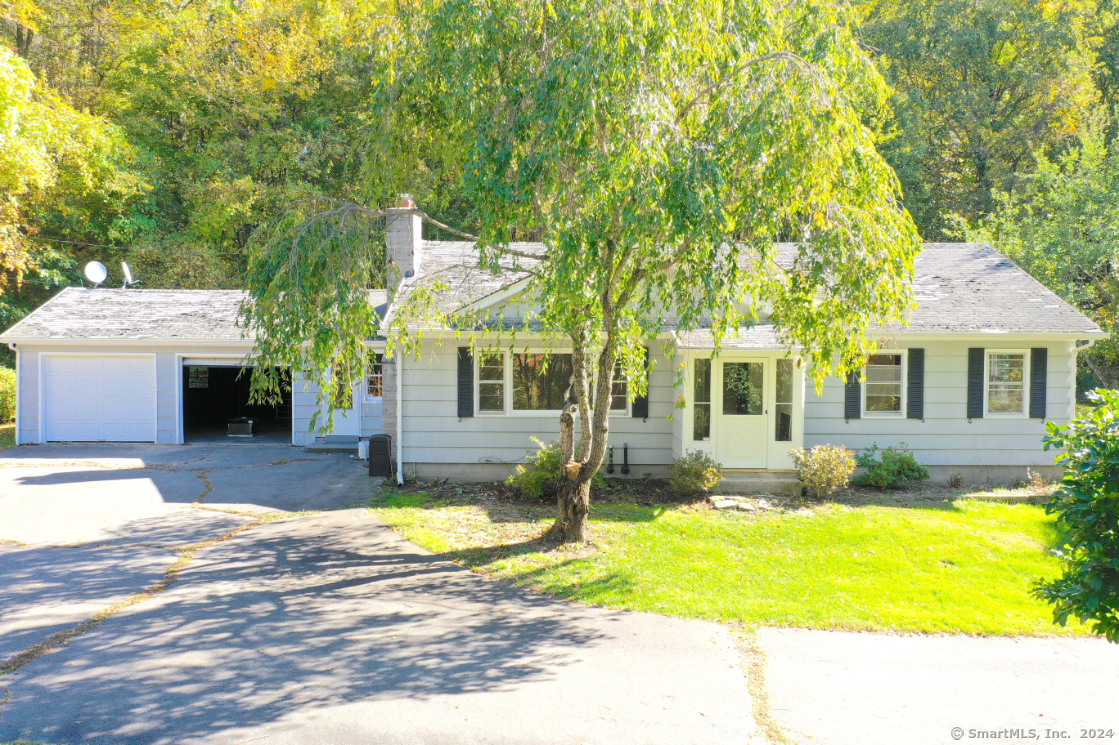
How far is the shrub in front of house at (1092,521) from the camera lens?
346cm

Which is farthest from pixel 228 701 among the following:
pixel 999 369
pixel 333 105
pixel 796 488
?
pixel 333 105

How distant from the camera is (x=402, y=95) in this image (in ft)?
25.3

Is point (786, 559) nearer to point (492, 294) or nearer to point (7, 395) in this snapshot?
point (492, 294)

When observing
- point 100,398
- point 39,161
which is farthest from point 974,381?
point 39,161

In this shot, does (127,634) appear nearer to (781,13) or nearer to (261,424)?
(781,13)

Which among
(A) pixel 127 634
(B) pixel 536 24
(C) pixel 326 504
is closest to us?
(A) pixel 127 634

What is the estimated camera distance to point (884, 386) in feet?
41.3

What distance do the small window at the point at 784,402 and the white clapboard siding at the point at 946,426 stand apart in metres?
0.70

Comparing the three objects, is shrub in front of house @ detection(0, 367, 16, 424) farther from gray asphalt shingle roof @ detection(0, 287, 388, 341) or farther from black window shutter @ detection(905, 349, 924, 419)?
black window shutter @ detection(905, 349, 924, 419)

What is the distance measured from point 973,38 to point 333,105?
24.6 m

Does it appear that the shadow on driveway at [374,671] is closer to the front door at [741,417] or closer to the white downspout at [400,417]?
the white downspout at [400,417]

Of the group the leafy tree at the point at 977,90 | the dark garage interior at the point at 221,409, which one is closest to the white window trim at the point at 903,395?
the dark garage interior at the point at 221,409

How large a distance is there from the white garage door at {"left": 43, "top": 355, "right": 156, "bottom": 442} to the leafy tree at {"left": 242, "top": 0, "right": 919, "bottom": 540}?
11.5 metres

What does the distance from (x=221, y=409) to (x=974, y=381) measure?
73.0 feet
